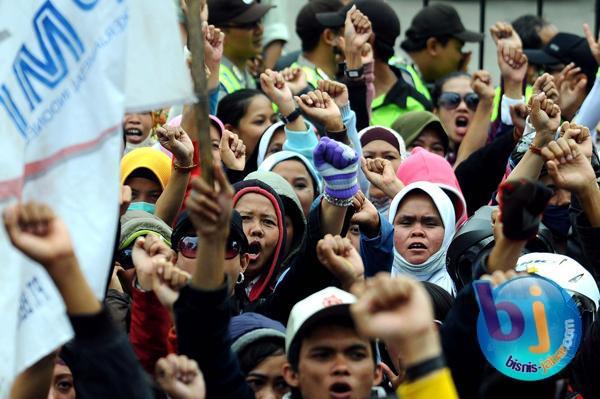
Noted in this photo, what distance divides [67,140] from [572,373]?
177 centimetres

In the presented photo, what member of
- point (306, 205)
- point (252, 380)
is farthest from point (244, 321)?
point (306, 205)

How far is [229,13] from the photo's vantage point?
9469mm

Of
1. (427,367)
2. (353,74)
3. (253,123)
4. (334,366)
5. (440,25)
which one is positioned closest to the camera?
(427,367)

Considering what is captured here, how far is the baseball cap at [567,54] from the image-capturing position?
32.2 ft

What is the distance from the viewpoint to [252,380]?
534cm

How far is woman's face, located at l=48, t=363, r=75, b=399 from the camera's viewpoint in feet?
17.8

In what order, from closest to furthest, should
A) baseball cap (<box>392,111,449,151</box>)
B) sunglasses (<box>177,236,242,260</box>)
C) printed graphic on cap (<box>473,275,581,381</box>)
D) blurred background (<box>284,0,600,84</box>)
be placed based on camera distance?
printed graphic on cap (<box>473,275,581,381</box>)
sunglasses (<box>177,236,242,260</box>)
baseball cap (<box>392,111,449,151</box>)
blurred background (<box>284,0,600,84</box>)

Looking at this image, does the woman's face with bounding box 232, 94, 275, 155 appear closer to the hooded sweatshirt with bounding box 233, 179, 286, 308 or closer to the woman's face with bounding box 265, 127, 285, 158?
the woman's face with bounding box 265, 127, 285, 158

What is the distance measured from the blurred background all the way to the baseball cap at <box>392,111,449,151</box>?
4.20 meters

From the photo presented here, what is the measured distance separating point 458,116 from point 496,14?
19.0 feet

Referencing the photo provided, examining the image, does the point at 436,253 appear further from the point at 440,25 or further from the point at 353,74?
the point at 440,25

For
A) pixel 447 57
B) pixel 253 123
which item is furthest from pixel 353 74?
pixel 447 57

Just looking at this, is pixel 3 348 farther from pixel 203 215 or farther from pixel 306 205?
pixel 306 205

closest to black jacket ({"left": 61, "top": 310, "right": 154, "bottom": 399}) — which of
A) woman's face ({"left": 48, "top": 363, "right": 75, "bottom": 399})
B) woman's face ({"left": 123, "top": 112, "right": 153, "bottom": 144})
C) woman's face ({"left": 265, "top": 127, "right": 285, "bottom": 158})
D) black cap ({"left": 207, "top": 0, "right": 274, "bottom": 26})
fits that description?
woman's face ({"left": 48, "top": 363, "right": 75, "bottom": 399})
